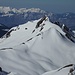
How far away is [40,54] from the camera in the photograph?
63.3 meters

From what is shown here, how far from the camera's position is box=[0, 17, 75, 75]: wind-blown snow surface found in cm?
5440

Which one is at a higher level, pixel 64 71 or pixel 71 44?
pixel 64 71

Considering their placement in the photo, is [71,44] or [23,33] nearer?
[71,44]

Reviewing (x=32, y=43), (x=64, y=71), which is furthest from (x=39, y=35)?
(x=64, y=71)

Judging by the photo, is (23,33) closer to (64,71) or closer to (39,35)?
(39,35)

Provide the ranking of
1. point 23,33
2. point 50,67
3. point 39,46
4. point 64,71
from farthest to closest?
point 23,33 → point 39,46 → point 50,67 → point 64,71

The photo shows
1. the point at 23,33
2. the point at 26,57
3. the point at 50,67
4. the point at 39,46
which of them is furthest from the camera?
the point at 23,33

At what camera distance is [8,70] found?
51.7 metres

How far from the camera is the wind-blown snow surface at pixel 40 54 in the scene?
5440 cm

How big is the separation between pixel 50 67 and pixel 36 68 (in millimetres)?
2705

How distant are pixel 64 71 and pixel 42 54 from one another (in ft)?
91.6

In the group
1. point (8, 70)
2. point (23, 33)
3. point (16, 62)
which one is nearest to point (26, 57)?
point (16, 62)

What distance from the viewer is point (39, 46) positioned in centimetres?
6644

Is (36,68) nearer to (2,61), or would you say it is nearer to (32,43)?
(2,61)
